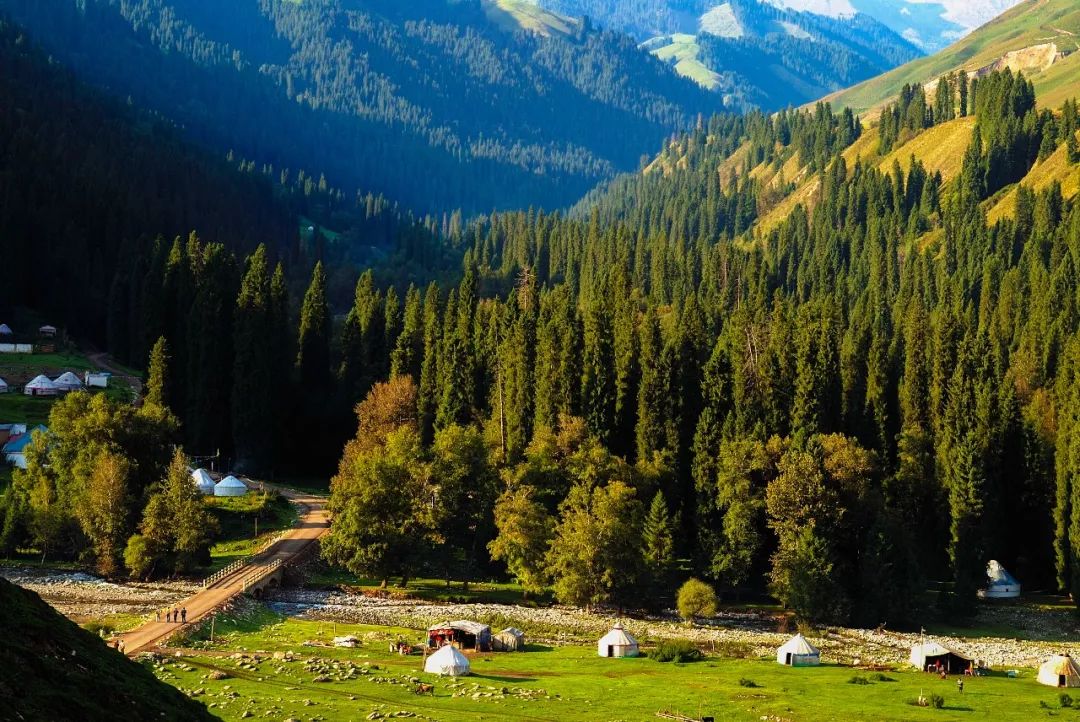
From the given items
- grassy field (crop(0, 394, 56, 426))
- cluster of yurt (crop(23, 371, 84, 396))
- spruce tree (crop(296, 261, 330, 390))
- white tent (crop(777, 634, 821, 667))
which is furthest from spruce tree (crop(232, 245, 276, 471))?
white tent (crop(777, 634, 821, 667))

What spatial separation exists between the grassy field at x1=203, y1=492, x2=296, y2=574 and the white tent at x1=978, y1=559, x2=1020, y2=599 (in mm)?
57198

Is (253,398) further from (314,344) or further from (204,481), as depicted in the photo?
(204,481)

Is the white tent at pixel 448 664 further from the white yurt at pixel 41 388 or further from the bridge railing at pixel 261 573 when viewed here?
the white yurt at pixel 41 388

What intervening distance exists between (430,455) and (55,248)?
326 ft

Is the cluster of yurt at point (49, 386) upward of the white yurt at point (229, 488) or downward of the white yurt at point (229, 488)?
upward

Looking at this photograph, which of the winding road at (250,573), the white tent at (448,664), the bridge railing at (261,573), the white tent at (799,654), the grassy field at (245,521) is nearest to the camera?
the white tent at (448,664)

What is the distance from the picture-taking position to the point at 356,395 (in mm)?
143375

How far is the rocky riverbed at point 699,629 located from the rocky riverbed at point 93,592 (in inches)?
297

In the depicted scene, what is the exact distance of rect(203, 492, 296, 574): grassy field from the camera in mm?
108812

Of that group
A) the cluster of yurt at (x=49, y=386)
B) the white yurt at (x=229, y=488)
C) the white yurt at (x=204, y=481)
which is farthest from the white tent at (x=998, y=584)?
the cluster of yurt at (x=49, y=386)

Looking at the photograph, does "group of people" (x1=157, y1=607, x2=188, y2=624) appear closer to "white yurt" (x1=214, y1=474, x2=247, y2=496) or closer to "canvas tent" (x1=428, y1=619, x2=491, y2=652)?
"canvas tent" (x1=428, y1=619, x2=491, y2=652)

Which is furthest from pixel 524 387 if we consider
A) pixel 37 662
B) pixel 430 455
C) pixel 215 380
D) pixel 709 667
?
pixel 37 662

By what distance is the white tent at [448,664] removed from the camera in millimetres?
74875

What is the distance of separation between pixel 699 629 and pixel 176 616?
34.6m
